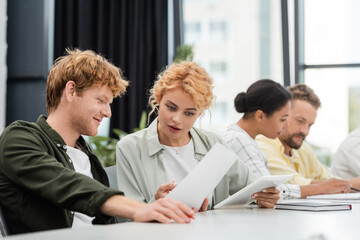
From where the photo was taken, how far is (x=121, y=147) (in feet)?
7.20

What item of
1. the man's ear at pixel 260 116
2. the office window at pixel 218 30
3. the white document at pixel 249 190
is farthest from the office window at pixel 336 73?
the white document at pixel 249 190

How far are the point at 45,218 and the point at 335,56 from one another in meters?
4.31

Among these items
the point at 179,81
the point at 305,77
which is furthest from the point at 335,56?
the point at 179,81

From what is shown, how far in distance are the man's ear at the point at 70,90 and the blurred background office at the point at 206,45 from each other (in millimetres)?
3193

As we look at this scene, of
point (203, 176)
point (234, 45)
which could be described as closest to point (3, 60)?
point (234, 45)

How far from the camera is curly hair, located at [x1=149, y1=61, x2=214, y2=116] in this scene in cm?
219

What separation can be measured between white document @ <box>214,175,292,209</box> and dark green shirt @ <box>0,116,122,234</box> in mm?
512

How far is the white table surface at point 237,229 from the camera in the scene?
4.21ft

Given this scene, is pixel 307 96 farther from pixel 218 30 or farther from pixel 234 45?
pixel 218 30

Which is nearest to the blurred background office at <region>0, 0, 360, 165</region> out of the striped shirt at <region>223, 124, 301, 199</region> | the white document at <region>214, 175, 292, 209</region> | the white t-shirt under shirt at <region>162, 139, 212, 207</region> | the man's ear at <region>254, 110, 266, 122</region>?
the man's ear at <region>254, 110, 266, 122</region>

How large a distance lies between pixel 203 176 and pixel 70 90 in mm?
699

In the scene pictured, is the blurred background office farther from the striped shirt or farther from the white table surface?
the white table surface

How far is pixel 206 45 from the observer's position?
5809 mm

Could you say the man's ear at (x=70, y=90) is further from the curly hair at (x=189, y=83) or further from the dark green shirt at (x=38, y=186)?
the curly hair at (x=189, y=83)
